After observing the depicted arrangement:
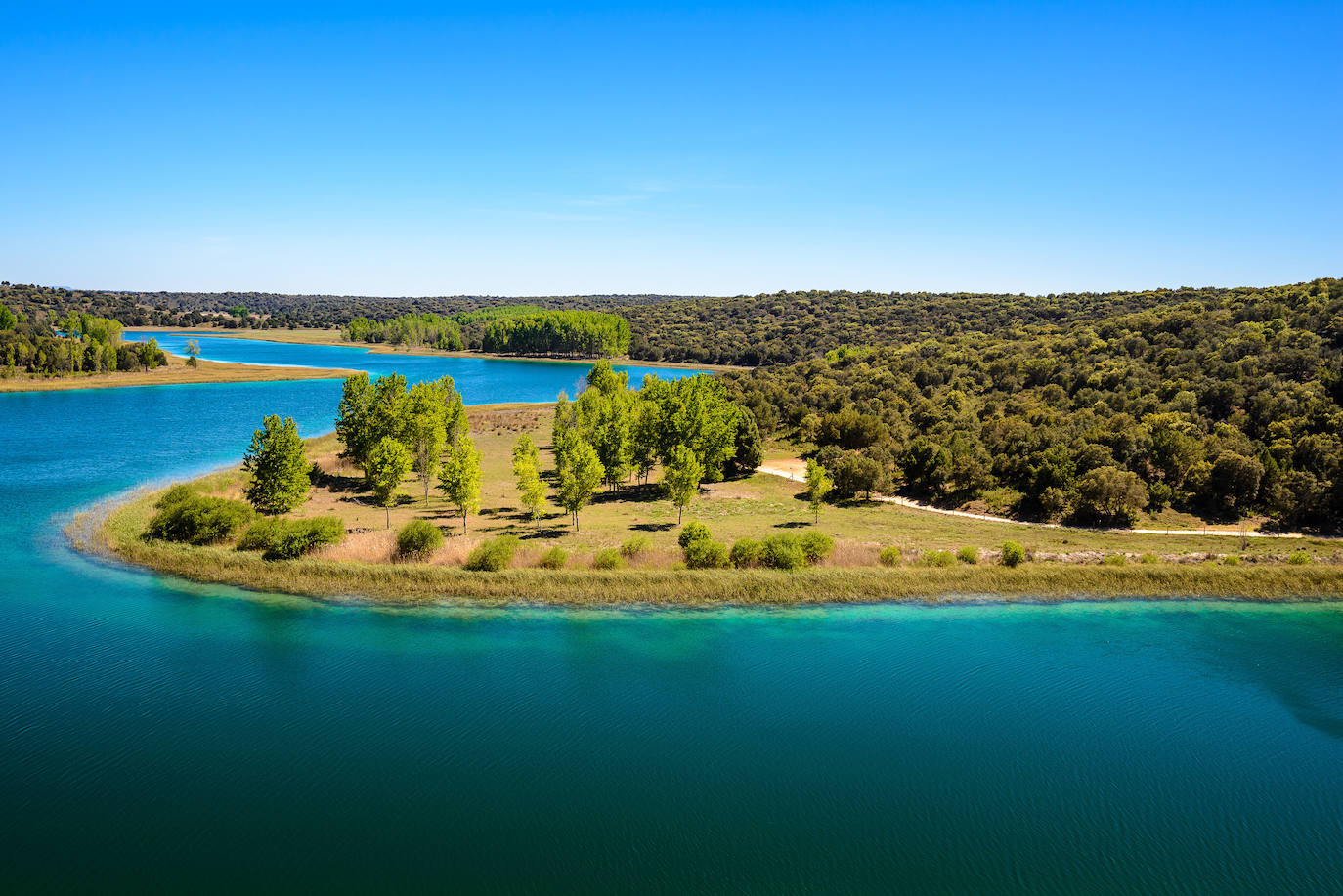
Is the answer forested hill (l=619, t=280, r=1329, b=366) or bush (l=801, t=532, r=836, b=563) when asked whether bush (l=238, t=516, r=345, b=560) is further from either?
forested hill (l=619, t=280, r=1329, b=366)

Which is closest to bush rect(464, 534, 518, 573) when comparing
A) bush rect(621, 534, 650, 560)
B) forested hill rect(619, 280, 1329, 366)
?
bush rect(621, 534, 650, 560)

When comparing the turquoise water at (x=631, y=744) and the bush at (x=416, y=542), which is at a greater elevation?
the bush at (x=416, y=542)

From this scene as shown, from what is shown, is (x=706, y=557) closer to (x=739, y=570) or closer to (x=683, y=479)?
(x=739, y=570)

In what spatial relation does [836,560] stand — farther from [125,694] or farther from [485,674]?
[125,694]

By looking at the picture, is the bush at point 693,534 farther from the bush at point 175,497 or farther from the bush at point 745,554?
the bush at point 175,497

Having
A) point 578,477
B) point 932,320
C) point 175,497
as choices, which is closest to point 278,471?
point 175,497

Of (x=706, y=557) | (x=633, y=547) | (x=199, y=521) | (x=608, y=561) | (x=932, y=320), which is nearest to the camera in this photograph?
(x=608, y=561)

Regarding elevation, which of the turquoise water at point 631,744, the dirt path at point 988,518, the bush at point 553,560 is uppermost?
the dirt path at point 988,518

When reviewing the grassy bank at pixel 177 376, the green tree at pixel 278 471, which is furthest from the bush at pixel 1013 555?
the grassy bank at pixel 177 376
